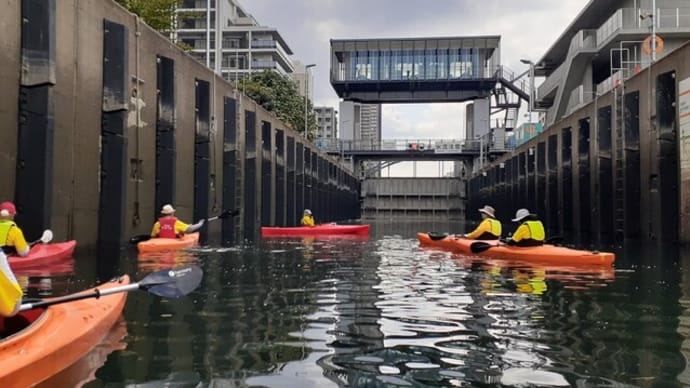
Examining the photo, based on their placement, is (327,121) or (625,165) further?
(327,121)

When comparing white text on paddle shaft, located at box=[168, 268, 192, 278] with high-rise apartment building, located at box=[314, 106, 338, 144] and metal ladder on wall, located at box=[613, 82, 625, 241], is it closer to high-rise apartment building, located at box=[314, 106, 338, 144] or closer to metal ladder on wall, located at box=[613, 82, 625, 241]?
metal ladder on wall, located at box=[613, 82, 625, 241]

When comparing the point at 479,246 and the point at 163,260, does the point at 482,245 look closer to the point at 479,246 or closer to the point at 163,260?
the point at 479,246

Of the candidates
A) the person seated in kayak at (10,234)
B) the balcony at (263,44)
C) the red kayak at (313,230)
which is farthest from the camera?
the balcony at (263,44)

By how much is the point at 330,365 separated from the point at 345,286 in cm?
502

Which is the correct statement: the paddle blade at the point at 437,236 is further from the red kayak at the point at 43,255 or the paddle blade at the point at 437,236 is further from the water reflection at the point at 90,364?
the water reflection at the point at 90,364

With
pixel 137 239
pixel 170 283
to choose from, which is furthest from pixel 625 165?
pixel 170 283

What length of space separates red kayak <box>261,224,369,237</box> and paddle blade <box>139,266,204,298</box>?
1868cm

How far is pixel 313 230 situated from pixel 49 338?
21.7 m

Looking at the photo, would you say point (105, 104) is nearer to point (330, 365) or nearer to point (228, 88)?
point (228, 88)

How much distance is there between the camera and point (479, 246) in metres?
16.0

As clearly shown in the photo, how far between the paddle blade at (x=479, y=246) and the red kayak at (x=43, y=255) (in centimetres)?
960

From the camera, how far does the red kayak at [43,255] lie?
11.7 m

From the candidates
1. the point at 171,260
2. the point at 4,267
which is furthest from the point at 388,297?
the point at 171,260

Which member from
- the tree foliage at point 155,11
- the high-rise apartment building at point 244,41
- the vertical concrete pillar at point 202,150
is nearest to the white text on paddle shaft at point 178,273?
the vertical concrete pillar at point 202,150
